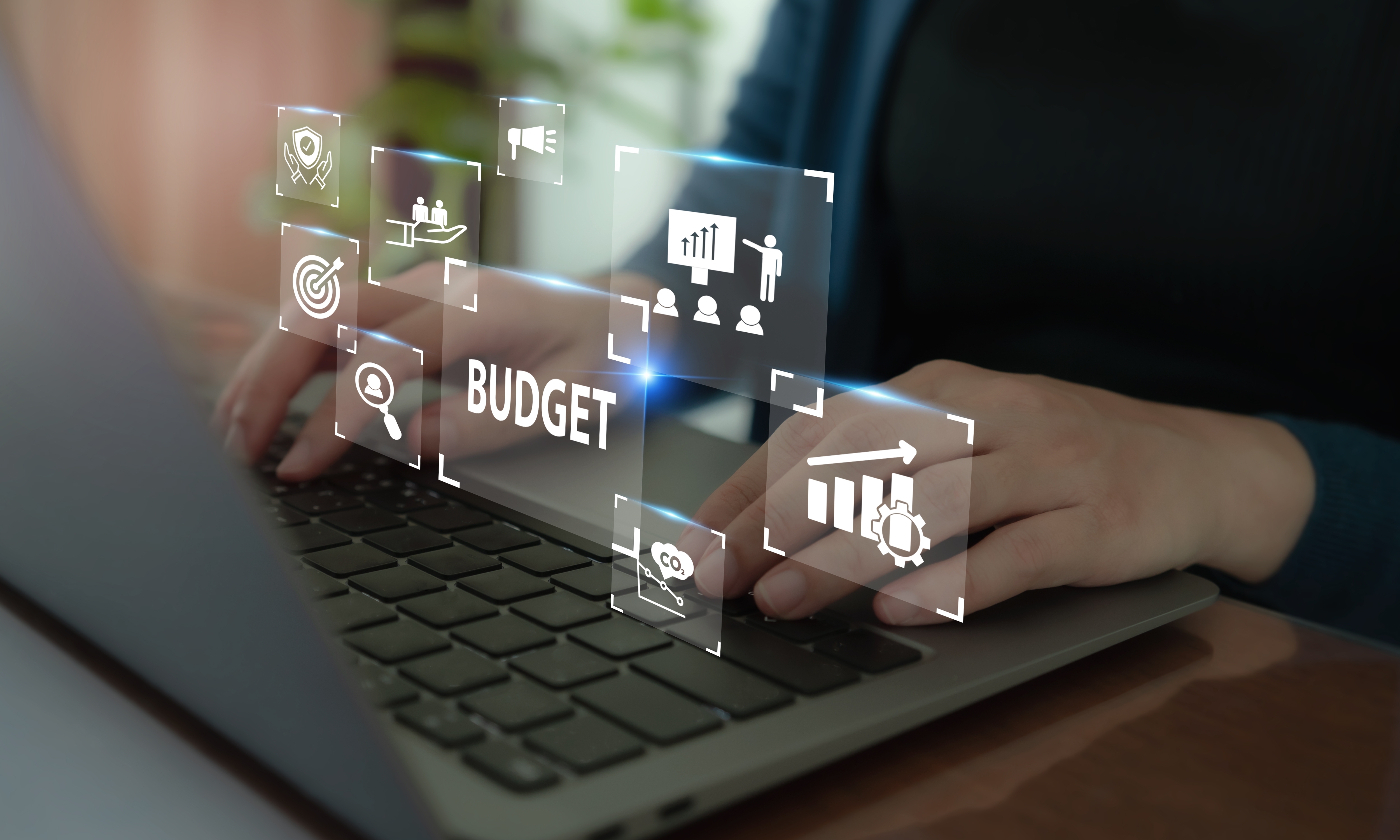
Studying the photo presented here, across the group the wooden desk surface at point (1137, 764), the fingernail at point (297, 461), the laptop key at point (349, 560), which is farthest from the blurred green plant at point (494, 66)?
the wooden desk surface at point (1137, 764)

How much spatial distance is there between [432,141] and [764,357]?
3.93 ft

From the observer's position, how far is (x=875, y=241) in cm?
77

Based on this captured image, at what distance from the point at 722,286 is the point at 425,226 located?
203 mm

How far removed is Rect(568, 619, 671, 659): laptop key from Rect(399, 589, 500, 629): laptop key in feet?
0.09

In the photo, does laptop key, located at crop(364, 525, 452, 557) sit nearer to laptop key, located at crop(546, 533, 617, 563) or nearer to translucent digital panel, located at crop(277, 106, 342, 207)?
laptop key, located at crop(546, 533, 617, 563)

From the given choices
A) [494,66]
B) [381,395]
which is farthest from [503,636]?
[494,66]

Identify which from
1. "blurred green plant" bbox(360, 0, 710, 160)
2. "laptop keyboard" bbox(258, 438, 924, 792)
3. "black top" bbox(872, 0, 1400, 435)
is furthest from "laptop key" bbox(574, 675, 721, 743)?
"blurred green plant" bbox(360, 0, 710, 160)

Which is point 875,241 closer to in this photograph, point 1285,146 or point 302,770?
point 1285,146

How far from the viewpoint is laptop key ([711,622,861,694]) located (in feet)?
0.75

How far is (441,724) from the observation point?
20 centimetres

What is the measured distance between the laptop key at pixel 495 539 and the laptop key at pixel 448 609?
0.04 m

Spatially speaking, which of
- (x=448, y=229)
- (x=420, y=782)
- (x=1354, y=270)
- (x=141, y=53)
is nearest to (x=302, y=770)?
(x=420, y=782)

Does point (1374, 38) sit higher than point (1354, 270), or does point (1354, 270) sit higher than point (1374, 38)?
point (1374, 38)

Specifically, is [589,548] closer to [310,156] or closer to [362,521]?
[362,521]
